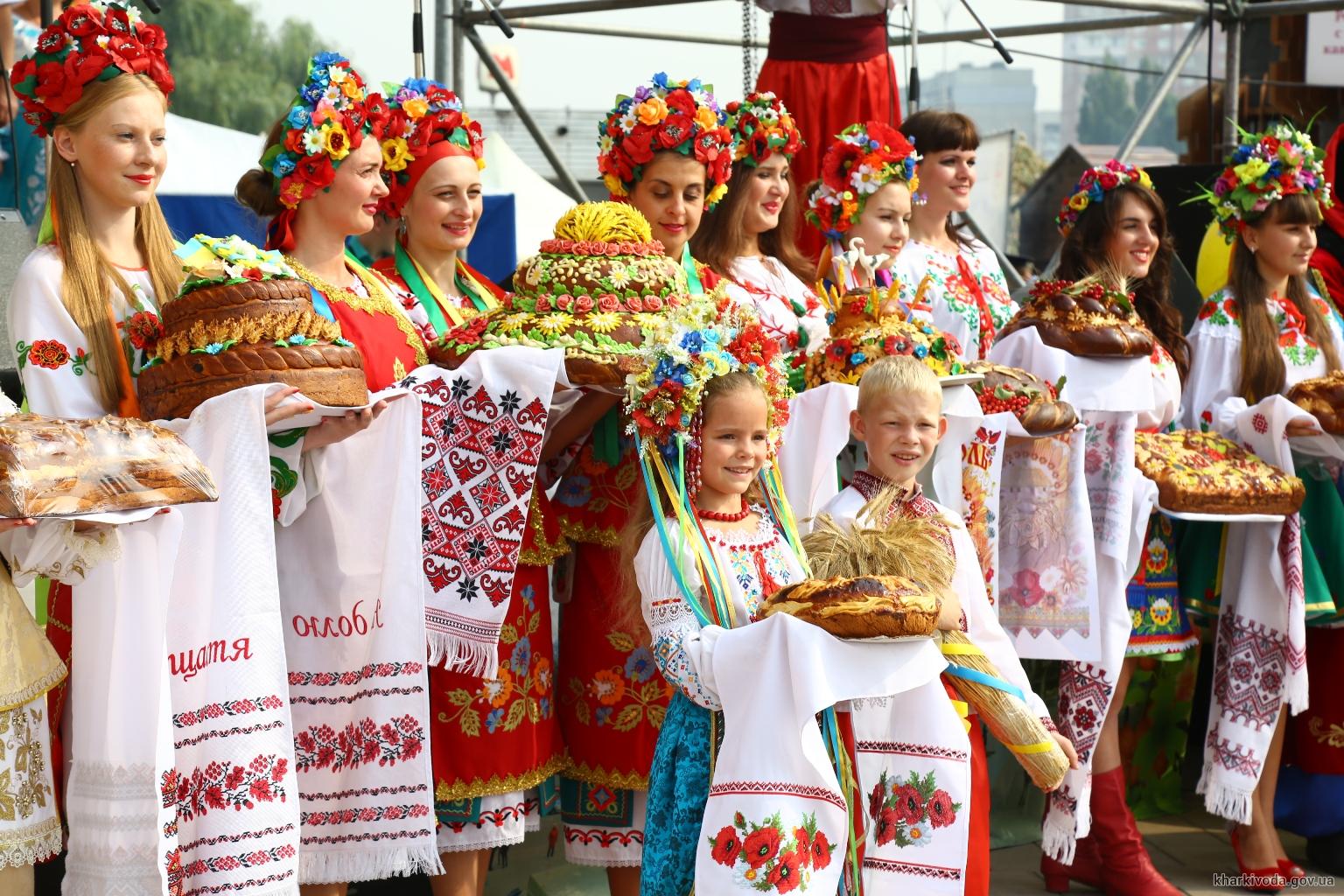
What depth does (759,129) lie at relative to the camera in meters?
4.52

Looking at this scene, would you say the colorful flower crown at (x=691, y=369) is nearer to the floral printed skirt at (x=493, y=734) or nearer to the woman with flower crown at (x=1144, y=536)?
the floral printed skirt at (x=493, y=734)

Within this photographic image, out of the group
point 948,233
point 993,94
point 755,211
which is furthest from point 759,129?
point 993,94

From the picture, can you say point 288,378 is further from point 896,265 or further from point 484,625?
point 896,265

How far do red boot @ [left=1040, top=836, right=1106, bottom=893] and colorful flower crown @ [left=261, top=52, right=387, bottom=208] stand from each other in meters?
2.95

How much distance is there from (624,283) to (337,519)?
31.4 inches

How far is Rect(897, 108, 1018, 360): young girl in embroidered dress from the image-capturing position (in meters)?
4.96

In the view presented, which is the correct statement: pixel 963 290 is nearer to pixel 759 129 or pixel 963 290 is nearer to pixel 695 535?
pixel 759 129

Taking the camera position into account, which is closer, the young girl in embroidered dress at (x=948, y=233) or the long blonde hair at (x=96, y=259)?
the long blonde hair at (x=96, y=259)

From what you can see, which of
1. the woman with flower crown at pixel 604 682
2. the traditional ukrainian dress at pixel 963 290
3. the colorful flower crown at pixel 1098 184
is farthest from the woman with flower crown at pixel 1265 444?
the woman with flower crown at pixel 604 682

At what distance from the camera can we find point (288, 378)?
9.57 feet

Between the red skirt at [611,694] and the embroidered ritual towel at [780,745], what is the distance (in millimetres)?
715

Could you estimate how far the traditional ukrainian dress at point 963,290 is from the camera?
4.85m

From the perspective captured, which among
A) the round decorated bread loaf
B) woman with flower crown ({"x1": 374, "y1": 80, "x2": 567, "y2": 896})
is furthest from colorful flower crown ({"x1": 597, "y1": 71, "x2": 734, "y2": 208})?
the round decorated bread loaf

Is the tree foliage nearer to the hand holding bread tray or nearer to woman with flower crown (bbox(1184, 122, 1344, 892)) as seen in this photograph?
woman with flower crown (bbox(1184, 122, 1344, 892))
